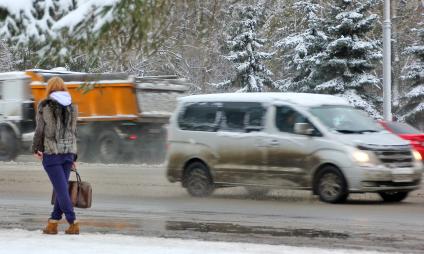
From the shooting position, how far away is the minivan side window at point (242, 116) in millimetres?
14086

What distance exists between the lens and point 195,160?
48.3 feet

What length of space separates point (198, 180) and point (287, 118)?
209 centimetres

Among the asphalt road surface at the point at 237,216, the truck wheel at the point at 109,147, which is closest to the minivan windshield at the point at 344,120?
the asphalt road surface at the point at 237,216

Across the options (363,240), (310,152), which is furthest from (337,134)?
(363,240)

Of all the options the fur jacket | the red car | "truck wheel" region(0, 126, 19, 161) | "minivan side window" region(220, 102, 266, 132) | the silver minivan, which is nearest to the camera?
the fur jacket

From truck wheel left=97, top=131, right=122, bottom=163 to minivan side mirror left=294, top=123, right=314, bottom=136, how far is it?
1247 centimetres

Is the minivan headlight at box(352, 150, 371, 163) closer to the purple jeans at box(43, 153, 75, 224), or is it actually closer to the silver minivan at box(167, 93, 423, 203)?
the silver minivan at box(167, 93, 423, 203)

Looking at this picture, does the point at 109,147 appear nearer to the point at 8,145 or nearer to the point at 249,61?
the point at 8,145

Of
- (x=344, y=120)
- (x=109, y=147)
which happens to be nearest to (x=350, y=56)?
(x=109, y=147)

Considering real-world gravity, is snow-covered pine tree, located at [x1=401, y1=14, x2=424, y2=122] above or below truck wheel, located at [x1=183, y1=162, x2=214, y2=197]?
above

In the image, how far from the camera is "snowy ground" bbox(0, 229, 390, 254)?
7.65 meters

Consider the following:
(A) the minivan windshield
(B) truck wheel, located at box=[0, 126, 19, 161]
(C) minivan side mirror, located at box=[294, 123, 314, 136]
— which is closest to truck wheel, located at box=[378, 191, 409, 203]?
(A) the minivan windshield

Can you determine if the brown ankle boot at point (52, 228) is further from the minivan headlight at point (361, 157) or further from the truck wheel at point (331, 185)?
the minivan headlight at point (361, 157)

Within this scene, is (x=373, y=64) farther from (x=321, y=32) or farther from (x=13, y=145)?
(x=13, y=145)
